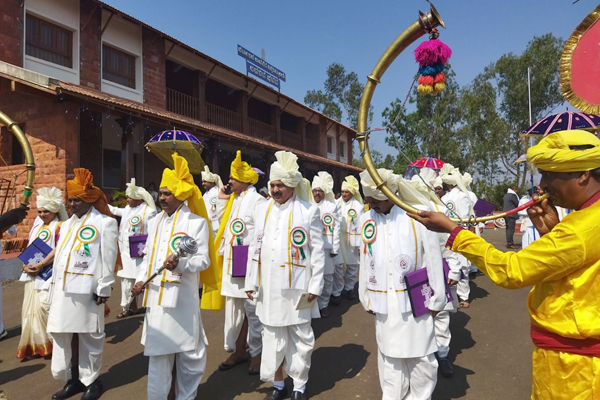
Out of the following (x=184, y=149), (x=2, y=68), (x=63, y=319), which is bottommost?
(x=63, y=319)

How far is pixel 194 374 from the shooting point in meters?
3.39

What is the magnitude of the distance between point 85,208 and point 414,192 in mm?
3284

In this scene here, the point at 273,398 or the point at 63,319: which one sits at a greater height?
the point at 63,319

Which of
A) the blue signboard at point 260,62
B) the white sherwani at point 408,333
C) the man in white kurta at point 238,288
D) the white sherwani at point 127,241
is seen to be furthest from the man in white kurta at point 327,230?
the blue signboard at point 260,62

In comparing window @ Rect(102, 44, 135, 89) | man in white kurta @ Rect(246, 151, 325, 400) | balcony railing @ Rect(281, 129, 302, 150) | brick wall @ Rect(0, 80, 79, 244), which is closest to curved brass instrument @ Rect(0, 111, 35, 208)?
man in white kurta @ Rect(246, 151, 325, 400)

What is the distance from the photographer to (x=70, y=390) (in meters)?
3.75

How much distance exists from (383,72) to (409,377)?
235 cm

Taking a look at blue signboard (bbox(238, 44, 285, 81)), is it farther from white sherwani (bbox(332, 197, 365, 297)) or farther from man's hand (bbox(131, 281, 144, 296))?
man's hand (bbox(131, 281, 144, 296))

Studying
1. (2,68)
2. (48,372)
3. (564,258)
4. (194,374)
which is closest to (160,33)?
(2,68)

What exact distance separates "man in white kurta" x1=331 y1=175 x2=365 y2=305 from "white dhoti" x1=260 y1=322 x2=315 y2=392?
3555 millimetres

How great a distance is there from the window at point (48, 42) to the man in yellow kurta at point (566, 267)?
41.8 ft

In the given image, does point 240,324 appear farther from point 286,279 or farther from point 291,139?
point 291,139

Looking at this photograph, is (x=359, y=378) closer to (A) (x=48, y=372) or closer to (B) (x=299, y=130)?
(A) (x=48, y=372)

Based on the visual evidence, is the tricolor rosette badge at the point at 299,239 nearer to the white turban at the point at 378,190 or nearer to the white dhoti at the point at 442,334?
the white turban at the point at 378,190
